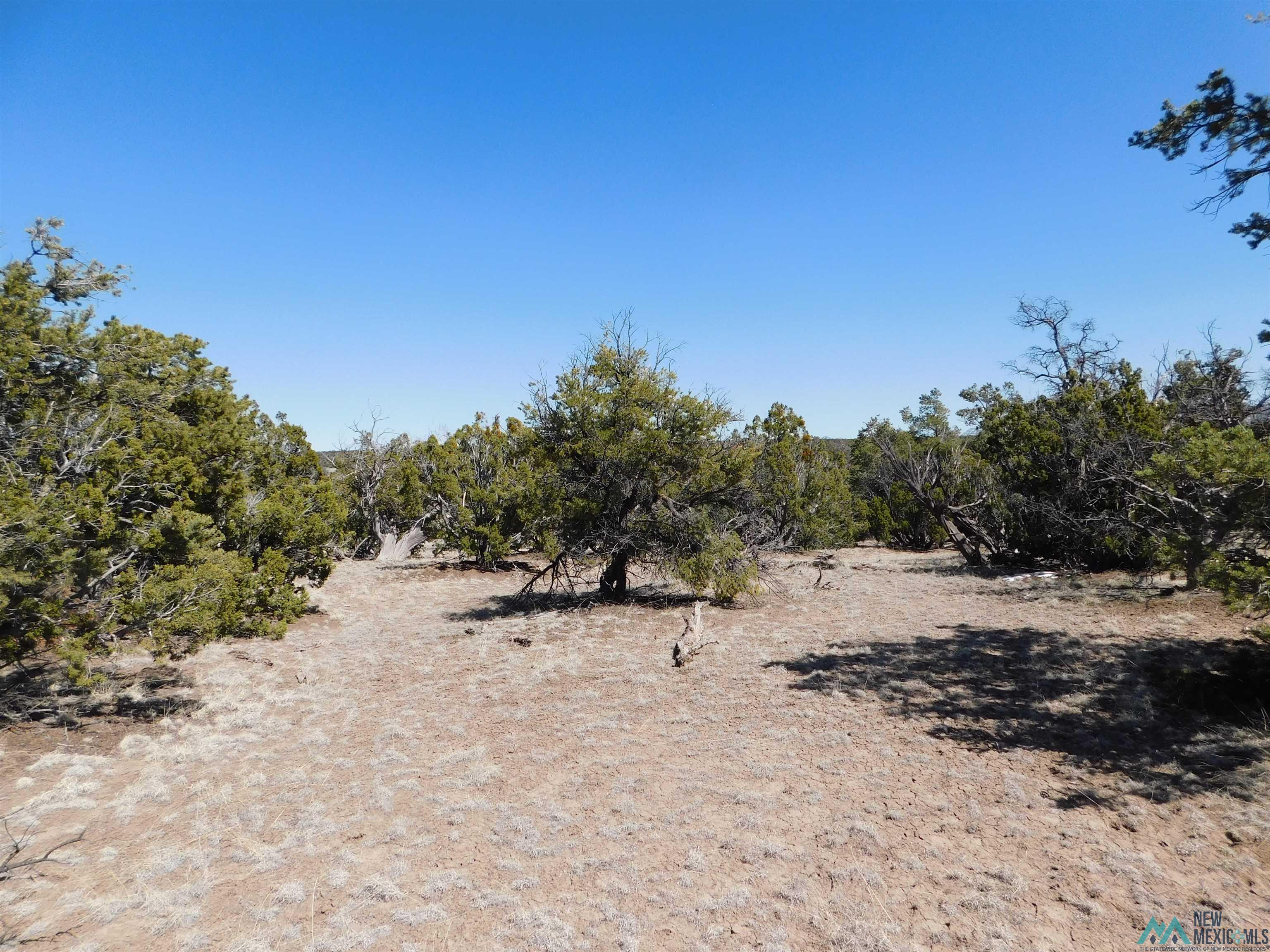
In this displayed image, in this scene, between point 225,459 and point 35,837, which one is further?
point 225,459

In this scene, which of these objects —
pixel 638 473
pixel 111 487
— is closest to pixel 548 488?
pixel 638 473

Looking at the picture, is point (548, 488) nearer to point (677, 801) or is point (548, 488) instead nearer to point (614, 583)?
point (614, 583)

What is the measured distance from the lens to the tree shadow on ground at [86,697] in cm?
725

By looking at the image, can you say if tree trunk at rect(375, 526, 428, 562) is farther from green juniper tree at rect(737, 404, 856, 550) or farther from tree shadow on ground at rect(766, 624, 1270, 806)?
tree shadow on ground at rect(766, 624, 1270, 806)

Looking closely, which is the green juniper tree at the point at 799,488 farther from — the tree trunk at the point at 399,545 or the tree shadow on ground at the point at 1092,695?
the tree trunk at the point at 399,545

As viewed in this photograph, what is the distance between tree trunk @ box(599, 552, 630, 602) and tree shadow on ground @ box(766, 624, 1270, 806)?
570cm

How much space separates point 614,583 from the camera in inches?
593

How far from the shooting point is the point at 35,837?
491 centimetres

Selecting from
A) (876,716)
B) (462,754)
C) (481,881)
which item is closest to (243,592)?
(462,754)

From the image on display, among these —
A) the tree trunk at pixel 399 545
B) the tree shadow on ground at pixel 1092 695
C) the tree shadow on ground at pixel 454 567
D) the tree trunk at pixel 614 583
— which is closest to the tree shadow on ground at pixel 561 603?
the tree trunk at pixel 614 583

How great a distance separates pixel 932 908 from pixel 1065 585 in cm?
1336

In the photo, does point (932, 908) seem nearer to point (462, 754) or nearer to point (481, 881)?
point (481, 881)

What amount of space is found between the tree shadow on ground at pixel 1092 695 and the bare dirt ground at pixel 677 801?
44mm

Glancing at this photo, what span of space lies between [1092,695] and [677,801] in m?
5.50
